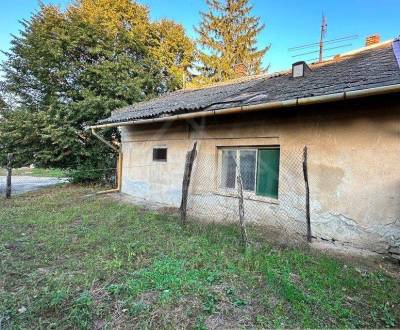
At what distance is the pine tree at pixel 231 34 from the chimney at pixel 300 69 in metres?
13.0

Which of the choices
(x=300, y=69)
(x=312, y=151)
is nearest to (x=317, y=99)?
(x=312, y=151)

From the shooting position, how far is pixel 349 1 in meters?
10.1

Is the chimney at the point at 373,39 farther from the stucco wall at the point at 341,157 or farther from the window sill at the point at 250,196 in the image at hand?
the window sill at the point at 250,196

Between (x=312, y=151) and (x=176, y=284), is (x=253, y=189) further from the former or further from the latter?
(x=176, y=284)

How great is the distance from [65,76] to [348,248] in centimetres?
1286

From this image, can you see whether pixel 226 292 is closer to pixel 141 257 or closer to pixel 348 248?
pixel 141 257

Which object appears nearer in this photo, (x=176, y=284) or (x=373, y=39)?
(x=176, y=284)

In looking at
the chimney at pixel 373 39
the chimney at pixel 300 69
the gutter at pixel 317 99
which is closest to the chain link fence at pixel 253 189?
the gutter at pixel 317 99

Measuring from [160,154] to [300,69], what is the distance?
454 cm

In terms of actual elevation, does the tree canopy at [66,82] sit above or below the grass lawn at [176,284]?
above

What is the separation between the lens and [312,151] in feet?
16.5

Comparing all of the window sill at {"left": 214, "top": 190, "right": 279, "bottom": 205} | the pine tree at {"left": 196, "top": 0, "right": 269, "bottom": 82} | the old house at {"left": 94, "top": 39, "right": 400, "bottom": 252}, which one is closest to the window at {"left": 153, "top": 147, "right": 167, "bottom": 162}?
the old house at {"left": 94, "top": 39, "right": 400, "bottom": 252}

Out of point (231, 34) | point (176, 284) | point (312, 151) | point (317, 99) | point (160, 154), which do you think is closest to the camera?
point (176, 284)

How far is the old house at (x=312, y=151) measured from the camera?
4.27 metres
